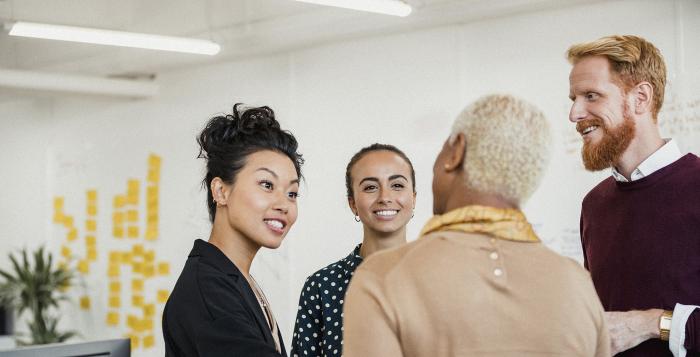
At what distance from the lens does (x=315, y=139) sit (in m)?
6.07

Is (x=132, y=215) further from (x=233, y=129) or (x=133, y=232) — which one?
(x=233, y=129)

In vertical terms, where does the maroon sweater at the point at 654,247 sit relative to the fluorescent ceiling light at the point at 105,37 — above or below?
below

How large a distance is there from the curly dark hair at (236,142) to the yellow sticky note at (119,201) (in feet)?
18.5

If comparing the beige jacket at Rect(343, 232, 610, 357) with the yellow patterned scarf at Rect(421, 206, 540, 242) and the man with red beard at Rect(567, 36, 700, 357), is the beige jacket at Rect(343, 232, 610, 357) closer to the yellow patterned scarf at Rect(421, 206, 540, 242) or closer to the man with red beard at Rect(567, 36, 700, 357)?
the yellow patterned scarf at Rect(421, 206, 540, 242)

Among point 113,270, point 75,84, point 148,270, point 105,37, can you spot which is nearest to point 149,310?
point 148,270

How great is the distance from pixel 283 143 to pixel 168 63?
16.2 feet

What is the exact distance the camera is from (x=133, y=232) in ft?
24.6

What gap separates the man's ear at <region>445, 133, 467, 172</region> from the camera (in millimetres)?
1381

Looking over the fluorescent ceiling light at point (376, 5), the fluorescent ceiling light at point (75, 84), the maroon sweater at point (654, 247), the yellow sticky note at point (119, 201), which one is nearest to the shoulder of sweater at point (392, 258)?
the maroon sweater at point (654, 247)

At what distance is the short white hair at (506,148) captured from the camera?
1.35 m

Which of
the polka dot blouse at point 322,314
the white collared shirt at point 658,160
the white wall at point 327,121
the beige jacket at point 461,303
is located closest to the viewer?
the beige jacket at point 461,303

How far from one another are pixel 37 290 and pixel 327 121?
3647mm

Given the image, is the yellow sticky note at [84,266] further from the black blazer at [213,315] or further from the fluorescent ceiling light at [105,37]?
the black blazer at [213,315]

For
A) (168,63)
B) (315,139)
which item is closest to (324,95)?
(315,139)
